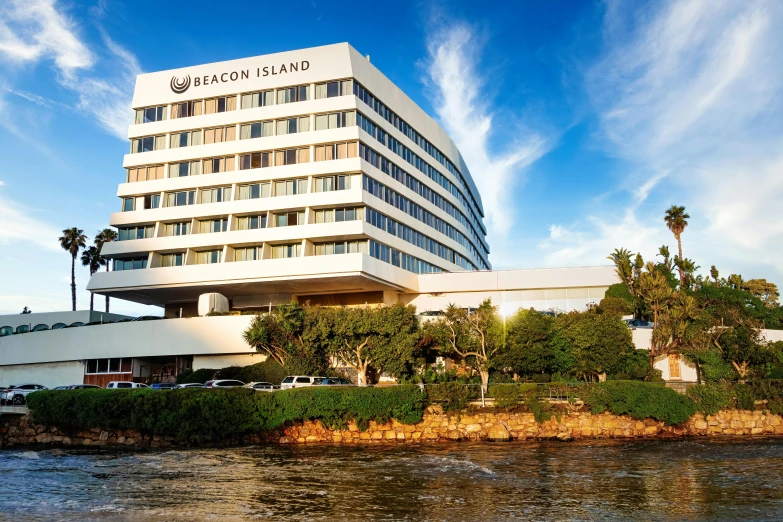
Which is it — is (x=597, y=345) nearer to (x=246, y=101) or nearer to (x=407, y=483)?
(x=407, y=483)

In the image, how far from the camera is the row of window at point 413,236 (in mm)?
60656

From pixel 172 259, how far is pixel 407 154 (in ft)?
86.2

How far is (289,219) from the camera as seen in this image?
6091cm

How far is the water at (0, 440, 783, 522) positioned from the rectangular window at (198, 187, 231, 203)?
3083cm

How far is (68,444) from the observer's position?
1599 inches

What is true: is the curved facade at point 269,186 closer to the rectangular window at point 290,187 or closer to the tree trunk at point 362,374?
the rectangular window at point 290,187

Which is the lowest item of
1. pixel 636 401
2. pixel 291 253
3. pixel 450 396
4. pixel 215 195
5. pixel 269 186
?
pixel 636 401

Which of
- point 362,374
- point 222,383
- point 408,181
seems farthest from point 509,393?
point 408,181

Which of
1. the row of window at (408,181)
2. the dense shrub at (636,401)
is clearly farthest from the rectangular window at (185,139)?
the dense shrub at (636,401)

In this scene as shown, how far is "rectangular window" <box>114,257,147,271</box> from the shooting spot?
6562cm

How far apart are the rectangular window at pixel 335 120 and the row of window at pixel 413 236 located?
321 inches

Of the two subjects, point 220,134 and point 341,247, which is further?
point 220,134

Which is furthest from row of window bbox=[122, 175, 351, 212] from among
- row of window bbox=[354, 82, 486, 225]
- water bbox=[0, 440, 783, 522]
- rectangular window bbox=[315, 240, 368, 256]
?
water bbox=[0, 440, 783, 522]

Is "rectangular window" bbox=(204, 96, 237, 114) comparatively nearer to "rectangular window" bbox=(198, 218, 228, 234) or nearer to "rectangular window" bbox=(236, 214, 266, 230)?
"rectangular window" bbox=(198, 218, 228, 234)
